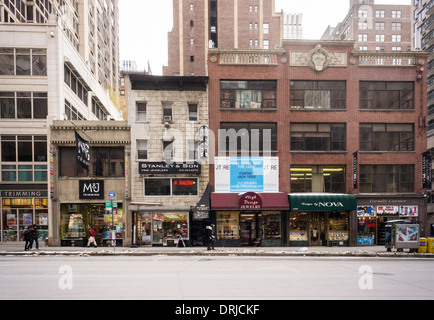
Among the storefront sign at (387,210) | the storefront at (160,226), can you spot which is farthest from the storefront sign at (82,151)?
the storefront sign at (387,210)

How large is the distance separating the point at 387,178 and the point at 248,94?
42.5 ft

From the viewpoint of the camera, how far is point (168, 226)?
26.6 meters

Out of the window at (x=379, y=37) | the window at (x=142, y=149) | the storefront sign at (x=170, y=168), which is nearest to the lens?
the storefront sign at (x=170, y=168)

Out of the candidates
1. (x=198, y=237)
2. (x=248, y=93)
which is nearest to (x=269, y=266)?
(x=198, y=237)

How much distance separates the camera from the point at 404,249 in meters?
23.5

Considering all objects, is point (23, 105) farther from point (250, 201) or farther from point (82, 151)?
point (250, 201)

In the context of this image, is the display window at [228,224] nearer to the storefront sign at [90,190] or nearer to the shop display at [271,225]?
the shop display at [271,225]

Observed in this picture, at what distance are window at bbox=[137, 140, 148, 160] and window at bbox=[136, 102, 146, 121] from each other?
1791 millimetres

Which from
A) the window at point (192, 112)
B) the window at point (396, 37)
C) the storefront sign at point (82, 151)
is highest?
the window at point (396, 37)

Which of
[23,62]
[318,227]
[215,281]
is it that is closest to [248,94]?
[318,227]

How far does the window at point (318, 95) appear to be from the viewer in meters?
27.9

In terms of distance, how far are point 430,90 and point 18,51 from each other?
53.4 meters

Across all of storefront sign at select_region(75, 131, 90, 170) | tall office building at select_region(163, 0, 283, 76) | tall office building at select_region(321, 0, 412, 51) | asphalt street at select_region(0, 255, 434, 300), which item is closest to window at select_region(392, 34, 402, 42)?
tall office building at select_region(321, 0, 412, 51)

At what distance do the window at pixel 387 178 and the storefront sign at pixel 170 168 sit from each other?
43.5 feet
